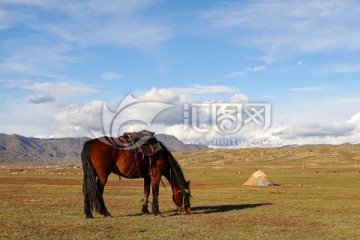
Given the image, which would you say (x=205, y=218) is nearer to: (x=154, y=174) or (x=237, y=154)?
(x=154, y=174)

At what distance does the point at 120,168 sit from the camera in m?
17.5

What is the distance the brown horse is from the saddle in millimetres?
95

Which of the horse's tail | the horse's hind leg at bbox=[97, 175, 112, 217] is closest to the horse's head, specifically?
the horse's hind leg at bbox=[97, 175, 112, 217]

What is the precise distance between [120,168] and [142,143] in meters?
1.38

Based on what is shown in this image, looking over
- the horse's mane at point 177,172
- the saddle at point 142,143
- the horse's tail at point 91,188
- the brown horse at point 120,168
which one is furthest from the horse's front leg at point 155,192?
the horse's tail at point 91,188

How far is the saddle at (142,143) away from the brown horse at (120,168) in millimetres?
95

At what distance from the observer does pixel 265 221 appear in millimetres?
16453

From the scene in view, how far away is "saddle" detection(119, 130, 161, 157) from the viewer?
1780cm

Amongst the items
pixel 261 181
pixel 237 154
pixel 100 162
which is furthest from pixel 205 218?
pixel 237 154

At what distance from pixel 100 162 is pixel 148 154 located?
2.02 m

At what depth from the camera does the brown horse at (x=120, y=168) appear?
16766 millimetres

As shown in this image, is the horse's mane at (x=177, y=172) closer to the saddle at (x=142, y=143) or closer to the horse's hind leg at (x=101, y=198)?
the saddle at (x=142, y=143)

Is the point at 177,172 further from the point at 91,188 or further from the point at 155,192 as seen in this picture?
the point at 91,188

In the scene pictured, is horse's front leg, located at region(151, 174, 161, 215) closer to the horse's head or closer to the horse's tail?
the horse's head
